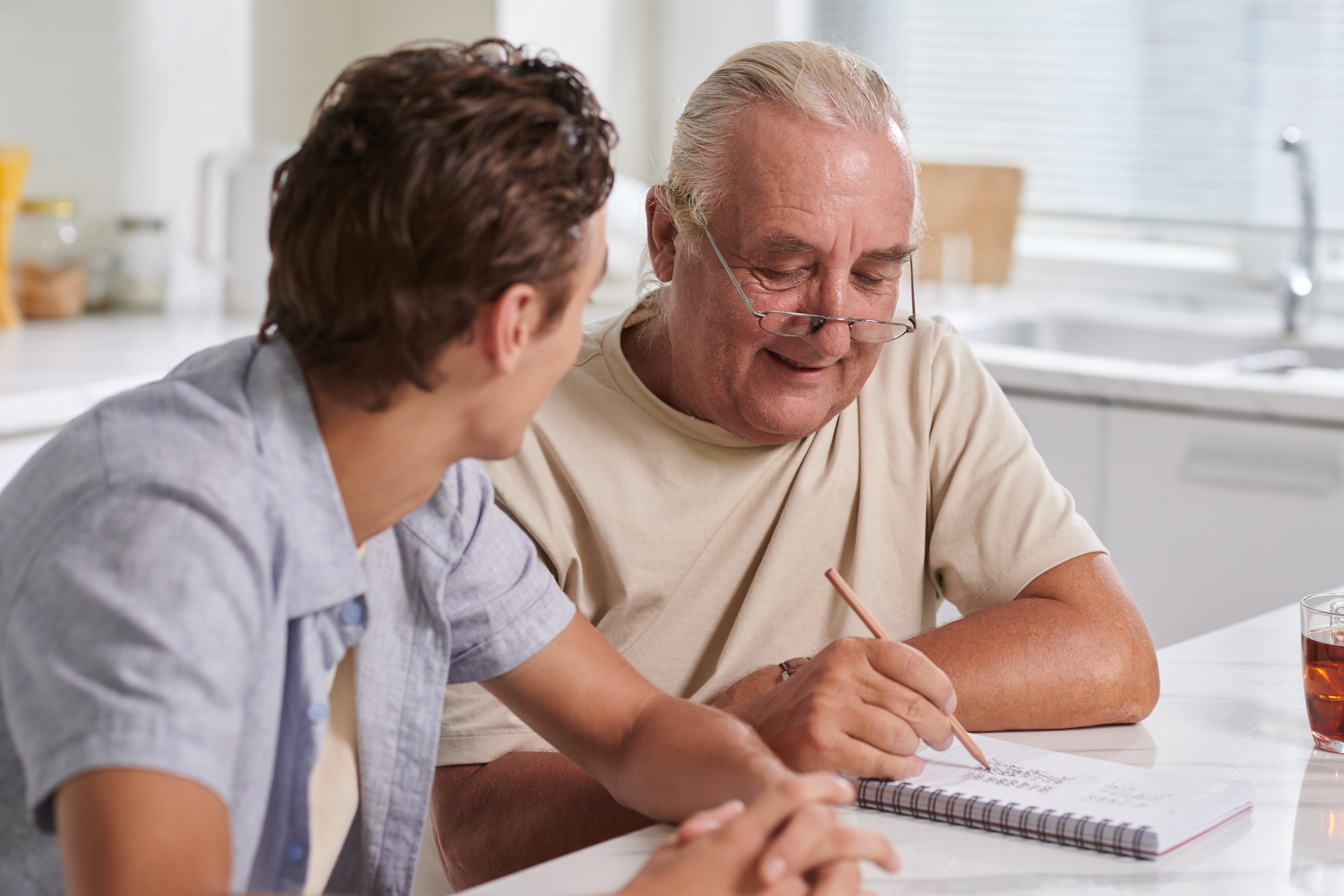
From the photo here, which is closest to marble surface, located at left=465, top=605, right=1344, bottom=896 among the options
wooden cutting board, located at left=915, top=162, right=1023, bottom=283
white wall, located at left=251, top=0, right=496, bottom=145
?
wooden cutting board, located at left=915, top=162, right=1023, bottom=283

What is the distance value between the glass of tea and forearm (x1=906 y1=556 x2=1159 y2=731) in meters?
0.13

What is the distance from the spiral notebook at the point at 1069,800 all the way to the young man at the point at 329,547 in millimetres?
126

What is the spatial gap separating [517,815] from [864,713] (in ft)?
1.07

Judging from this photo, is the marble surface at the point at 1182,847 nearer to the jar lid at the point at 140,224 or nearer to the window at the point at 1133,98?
the window at the point at 1133,98

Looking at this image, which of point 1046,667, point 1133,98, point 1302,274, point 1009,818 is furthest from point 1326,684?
point 1133,98

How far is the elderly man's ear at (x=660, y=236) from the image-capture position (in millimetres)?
1504

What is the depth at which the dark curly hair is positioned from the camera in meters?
0.86

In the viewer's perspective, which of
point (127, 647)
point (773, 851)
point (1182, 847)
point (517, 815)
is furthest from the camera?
point (517, 815)

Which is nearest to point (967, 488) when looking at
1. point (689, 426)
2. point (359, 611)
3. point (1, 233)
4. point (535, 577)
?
point (689, 426)

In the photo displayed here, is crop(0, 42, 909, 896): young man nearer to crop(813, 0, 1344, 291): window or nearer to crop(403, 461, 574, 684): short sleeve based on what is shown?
crop(403, 461, 574, 684): short sleeve

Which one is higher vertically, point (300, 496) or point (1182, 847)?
point (300, 496)

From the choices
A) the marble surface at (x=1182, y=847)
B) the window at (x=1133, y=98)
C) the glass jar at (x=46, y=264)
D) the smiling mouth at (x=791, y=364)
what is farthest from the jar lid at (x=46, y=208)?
the marble surface at (x=1182, y=847)

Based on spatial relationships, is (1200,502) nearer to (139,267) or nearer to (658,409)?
(658,409)

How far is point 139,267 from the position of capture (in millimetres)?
3006
